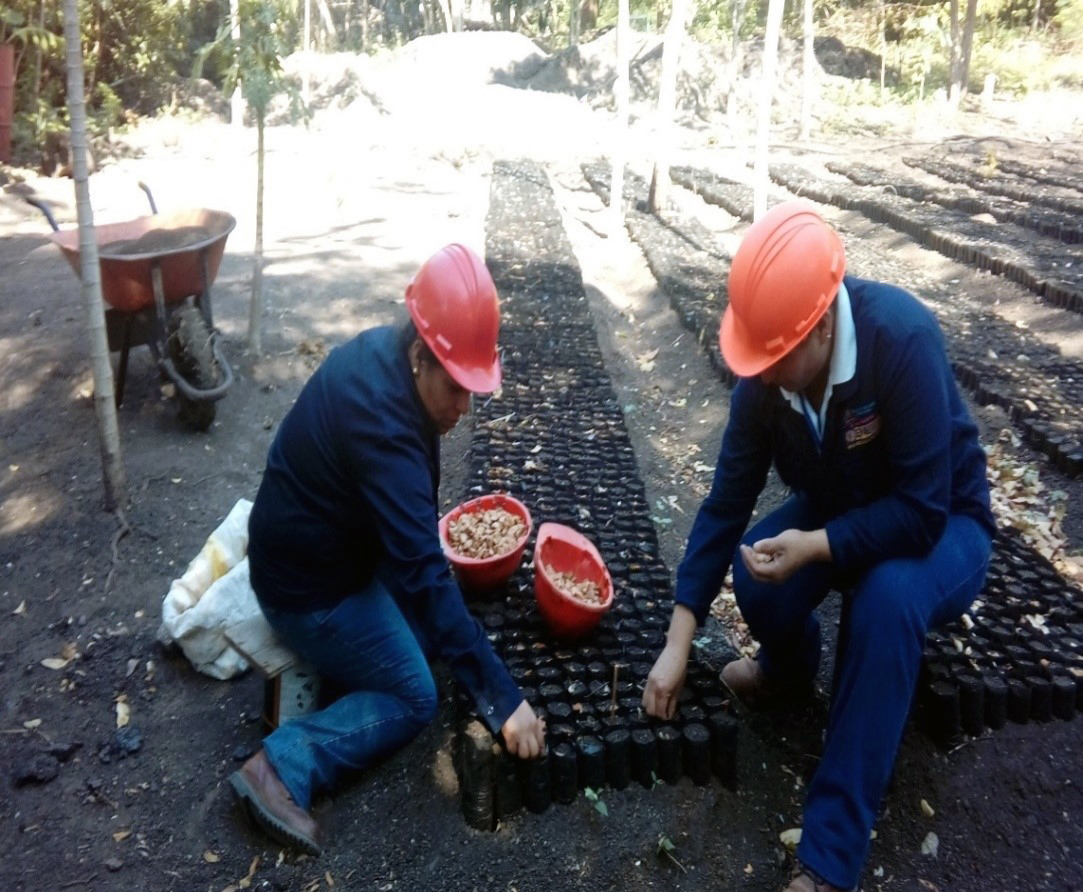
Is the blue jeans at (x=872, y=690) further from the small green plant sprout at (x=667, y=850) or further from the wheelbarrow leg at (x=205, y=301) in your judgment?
the wheelbarrow leg at (x=205, y=301)

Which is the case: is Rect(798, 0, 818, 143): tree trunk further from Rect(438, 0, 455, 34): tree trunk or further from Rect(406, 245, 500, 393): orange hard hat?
Rect(406, 245, 500, 393): orange hard hat

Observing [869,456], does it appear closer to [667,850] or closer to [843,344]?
[843,344]

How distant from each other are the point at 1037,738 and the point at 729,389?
3.22m

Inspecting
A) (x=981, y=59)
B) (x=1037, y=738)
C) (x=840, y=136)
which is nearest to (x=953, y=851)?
(x=1037, y=738)

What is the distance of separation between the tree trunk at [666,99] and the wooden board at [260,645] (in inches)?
308

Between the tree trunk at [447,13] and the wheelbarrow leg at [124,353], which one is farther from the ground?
the tree trunk at [447,13]

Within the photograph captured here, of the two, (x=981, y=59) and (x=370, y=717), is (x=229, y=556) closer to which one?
(x=370, y=717)

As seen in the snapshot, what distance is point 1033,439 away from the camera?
4.63 m

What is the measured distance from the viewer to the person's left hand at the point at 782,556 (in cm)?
219

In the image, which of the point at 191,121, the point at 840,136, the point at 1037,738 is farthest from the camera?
the point at 840,136

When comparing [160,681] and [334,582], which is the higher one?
[334,582]

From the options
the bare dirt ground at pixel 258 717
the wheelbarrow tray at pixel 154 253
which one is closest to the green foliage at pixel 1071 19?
the bare dirt ground at pixel 258 717

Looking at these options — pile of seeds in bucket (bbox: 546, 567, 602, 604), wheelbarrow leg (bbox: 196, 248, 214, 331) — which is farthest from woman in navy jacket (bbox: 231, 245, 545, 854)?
wheelbarrow leg (bbox: 196, 248, 214, 331)

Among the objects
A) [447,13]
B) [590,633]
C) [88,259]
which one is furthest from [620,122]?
[447,13]
